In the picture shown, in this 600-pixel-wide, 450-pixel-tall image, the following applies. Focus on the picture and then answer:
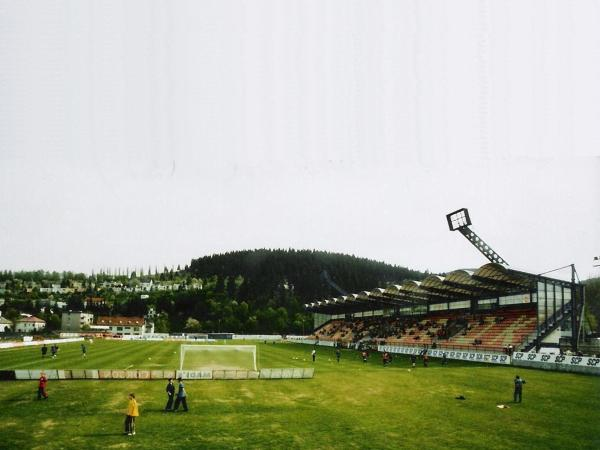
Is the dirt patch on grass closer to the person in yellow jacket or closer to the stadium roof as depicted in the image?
the person in yellow jacket

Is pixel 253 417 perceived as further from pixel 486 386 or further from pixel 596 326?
pixel 596 326

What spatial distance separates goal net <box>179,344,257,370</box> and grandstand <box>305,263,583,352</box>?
87.8 feet

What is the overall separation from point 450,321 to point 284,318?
87.2m

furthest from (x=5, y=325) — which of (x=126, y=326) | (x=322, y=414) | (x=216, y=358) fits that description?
(x=322, y=414)

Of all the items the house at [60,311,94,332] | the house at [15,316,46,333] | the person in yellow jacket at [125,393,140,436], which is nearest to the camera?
the person in yellow jacket at [125,393,140,436]

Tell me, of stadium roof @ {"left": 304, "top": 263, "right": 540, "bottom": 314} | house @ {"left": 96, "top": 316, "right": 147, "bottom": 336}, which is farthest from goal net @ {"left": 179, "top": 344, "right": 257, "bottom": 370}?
house @ {"left": 96, "top": 316, "right": 147, "bottom": 336}

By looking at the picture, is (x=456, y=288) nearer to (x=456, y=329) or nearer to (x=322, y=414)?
(x=456, y=329)

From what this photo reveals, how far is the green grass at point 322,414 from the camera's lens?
21.6m

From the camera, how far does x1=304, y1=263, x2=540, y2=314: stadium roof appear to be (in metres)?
56.9

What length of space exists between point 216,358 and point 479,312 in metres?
40.0

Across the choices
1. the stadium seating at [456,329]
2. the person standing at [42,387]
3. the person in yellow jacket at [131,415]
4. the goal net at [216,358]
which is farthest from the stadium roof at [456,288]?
the person standing at [42,387]

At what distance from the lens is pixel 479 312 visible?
70000 millimetres

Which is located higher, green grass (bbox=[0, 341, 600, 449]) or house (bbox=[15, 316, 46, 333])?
green grass (bbox=[0, 341, 600, 449])

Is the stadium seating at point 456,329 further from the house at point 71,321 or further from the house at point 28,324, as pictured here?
the house at point 28,324
